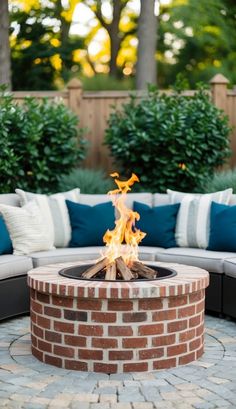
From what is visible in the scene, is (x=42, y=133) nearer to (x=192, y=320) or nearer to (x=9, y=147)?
(x=9, y=147)

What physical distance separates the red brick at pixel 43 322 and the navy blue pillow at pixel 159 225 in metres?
2.08

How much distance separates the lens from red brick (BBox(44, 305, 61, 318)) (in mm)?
3918

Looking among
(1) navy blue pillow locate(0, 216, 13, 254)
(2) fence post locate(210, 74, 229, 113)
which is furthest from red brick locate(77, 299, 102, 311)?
(2) fence post locate(210, 74, 229, 113)

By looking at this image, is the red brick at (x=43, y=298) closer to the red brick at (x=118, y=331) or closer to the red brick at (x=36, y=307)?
the red brick at (x=36, y=307)

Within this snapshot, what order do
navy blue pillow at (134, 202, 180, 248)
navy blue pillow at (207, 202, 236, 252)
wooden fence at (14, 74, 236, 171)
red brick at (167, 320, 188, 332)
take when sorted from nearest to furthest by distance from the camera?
red brick at (167, 320, 188, 332) → navy blue pillow at (207, 202, 236, 252) → navy blue pillow at (134, 202, 180, 248) → wooden fence at (14, 74, 236, 171)

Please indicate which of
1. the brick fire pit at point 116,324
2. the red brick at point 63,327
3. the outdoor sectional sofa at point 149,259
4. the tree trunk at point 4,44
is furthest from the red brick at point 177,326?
the tree trunk at point 4,44

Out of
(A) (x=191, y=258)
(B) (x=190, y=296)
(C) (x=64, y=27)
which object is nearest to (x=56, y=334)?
(B) (x=190, y=296)

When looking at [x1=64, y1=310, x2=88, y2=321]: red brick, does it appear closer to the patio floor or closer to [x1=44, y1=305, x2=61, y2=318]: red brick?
[x1=44, y1=305, x2=61, y2=318]: red brick

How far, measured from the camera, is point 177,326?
393 centimetres

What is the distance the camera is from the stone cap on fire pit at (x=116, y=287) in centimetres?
378

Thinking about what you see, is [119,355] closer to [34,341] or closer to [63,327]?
[63,327]

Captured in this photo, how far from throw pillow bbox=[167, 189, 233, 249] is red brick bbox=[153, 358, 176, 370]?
6.45ft

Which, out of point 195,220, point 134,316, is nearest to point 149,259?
point 195,220

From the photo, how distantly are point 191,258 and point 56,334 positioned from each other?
5.77 feet
